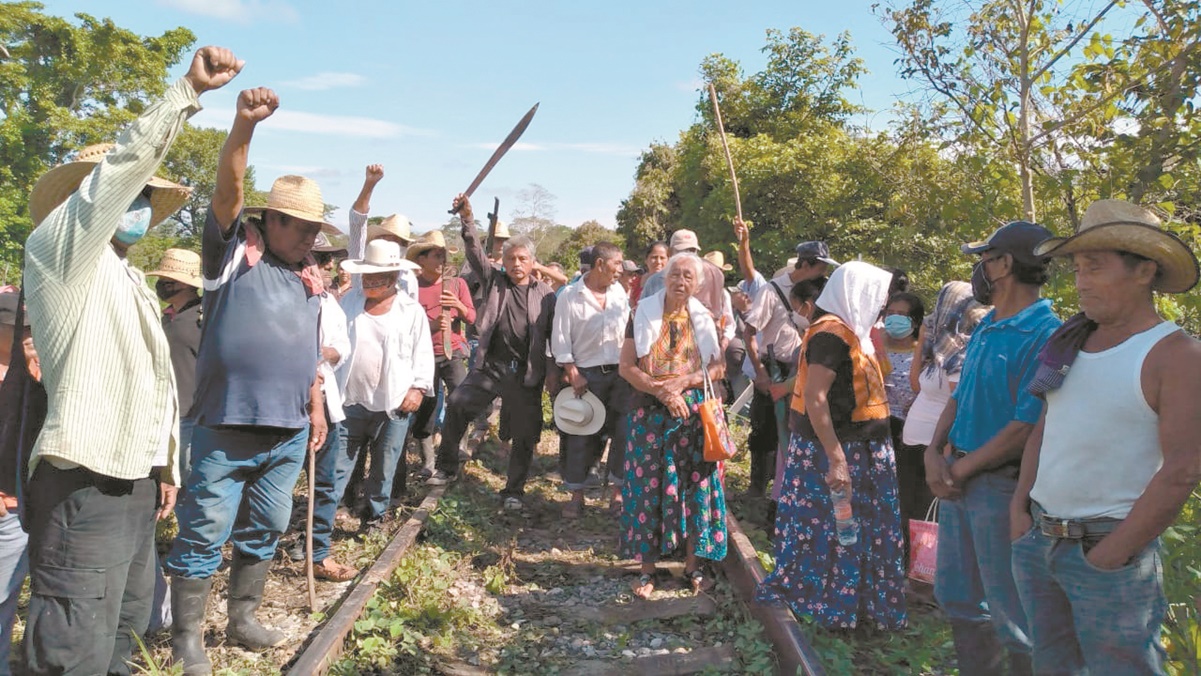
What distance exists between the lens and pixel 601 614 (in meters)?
4.96

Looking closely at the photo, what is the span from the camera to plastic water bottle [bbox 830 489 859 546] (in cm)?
419

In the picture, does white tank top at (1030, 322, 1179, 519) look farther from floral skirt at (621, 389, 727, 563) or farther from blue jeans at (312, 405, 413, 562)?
blue jeans at (312, 405, 413, 562)

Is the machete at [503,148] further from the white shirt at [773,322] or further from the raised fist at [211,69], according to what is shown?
the raised fist at [211,69]

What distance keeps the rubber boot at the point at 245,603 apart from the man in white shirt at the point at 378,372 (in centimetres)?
111

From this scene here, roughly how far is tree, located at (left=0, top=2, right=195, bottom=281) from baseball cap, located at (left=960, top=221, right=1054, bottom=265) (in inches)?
1488

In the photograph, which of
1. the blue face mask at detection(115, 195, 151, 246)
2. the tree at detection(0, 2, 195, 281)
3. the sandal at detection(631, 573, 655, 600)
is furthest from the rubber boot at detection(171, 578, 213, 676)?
the tree at detection(0, 2, 195, 281)

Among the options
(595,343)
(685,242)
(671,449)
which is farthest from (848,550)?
(685,242)

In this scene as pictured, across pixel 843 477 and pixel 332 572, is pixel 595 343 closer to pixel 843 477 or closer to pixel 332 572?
pixel 332 572

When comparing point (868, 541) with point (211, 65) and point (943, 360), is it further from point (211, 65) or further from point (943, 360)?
point (211, 65)

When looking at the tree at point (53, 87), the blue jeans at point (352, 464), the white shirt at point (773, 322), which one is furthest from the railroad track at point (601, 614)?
the tree at point (53, 87)

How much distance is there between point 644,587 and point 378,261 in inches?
108

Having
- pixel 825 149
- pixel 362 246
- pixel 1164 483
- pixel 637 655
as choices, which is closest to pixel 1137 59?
pixel 1164 483

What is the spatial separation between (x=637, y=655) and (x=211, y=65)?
342 centimetres

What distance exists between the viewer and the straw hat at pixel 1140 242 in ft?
8.28
